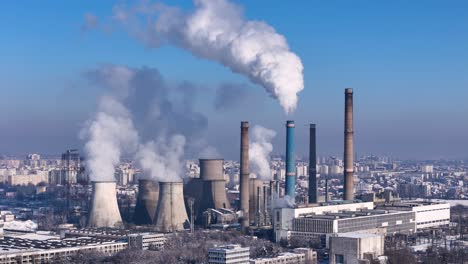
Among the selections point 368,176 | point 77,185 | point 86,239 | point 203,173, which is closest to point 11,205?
point 77,185

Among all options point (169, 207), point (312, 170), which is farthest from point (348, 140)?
point (169, 207)

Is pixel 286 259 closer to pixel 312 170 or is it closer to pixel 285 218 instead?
pixel 285 218

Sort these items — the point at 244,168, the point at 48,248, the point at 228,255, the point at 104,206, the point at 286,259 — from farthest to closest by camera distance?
1. the point at 244,168
2. the point at 104,206
3. the point at 48,248
4. the point at 286,259
5. the point at 228,255

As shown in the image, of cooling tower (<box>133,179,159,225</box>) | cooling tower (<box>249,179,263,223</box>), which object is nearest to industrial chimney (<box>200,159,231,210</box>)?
cooling tower (<box>249,179,263,223</box>)

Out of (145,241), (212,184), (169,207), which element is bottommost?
(145,241)

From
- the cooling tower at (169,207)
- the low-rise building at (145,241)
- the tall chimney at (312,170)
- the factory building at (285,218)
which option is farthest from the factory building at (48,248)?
the tall chimney at (312,170)

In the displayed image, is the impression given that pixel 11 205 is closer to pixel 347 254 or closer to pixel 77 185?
pixel 77 185

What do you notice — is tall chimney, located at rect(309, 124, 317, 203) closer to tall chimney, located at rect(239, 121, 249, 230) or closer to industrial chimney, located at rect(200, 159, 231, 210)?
tall chimney, located at rect(239, 121, 249, 230)
